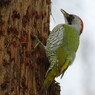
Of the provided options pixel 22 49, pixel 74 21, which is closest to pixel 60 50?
pixel 22 49

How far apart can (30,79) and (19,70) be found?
15cm

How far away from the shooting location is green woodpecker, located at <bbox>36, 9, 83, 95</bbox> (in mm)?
3074

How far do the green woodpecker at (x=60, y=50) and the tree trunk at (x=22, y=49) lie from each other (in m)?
0.07

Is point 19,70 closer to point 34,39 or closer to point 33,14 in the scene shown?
point 34,39

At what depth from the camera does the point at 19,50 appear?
289cm

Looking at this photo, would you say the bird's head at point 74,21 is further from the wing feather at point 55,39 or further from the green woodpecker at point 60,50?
the wing feather at point 55,39

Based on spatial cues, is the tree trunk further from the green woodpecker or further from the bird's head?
the bird's head

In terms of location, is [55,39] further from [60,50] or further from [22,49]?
[22,49]

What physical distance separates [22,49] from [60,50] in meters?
0.57

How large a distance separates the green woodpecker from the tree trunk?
2.8 inches

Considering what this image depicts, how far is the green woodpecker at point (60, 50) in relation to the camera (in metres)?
3.07

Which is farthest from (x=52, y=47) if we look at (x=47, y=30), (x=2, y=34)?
(x=2, y=34)

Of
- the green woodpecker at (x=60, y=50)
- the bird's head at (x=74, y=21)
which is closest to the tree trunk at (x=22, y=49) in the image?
the green woodpecker at (x=60, y=50)

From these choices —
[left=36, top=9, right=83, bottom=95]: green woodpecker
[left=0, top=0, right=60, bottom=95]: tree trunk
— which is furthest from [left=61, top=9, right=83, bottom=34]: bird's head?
[left=0, top=0, right=60, bottom=95]: tree trunk
